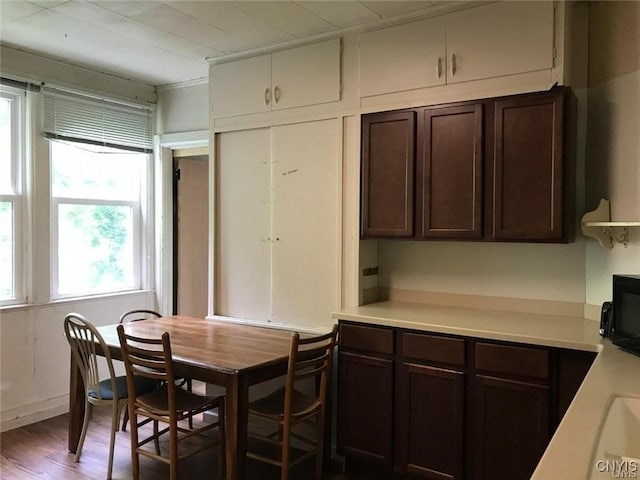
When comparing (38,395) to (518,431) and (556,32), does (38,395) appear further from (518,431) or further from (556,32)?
(556,32)

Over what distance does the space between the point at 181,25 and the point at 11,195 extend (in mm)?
1760

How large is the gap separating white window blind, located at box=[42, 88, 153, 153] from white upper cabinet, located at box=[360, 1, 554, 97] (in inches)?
89.7

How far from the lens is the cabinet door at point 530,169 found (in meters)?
2.45

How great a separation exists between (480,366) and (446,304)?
664 millimetres

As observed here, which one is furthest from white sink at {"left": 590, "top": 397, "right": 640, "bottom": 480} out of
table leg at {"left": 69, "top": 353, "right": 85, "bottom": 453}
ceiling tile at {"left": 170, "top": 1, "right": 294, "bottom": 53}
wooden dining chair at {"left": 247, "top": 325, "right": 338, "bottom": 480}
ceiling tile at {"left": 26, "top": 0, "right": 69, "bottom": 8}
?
ceiling tile at {"left": 26, "top": 0, "right": 69, "bottom": 8}

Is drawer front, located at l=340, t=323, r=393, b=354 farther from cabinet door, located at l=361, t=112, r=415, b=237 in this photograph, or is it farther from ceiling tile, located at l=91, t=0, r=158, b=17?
ceiling tile, located at l=91, t=0, r=158, b=17

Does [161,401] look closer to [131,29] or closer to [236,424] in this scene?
[236,424]

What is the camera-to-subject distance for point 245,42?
10.9 ft

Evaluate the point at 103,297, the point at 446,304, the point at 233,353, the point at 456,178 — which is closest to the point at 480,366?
the point at 446,304

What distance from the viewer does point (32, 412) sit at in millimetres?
3654

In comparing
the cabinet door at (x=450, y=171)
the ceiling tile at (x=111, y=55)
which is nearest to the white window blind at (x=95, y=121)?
the ceiling tile at (x=111, y=55)

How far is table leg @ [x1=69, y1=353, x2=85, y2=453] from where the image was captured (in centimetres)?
317

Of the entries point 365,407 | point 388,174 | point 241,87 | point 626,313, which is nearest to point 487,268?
point 388,174

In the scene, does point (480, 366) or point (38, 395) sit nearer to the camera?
point (480, 366)
